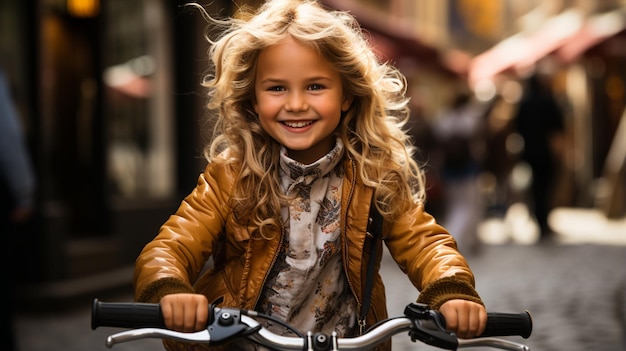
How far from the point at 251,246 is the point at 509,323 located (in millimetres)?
782

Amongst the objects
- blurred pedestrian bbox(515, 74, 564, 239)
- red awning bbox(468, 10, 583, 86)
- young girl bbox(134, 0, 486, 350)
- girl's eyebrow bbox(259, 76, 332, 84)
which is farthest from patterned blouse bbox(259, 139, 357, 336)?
red awning bbox(468, 10, 583, 86)

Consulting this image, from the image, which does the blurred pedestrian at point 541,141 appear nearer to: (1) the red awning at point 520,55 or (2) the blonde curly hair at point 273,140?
(1) the red awning at point 520,55

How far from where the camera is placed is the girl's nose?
107 inches

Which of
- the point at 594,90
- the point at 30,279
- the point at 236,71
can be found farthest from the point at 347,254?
the point at 594,90

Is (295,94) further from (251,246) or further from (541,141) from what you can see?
(541,141)

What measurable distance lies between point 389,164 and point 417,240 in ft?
0.91

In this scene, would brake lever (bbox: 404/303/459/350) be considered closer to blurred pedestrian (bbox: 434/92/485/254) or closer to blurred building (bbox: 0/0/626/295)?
blurred building (bbox: 0/0/626/295)

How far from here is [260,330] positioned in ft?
7.30

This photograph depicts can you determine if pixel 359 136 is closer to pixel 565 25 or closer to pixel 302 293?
pixel 302 293

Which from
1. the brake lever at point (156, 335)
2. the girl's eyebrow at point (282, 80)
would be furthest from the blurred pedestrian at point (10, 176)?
the brake lever at point (156, 335)

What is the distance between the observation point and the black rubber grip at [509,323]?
235cm

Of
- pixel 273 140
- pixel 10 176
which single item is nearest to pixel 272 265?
pixel 273 140

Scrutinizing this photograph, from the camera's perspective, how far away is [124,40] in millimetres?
11438

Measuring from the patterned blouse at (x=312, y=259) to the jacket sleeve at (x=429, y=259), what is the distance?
0.58 ft
